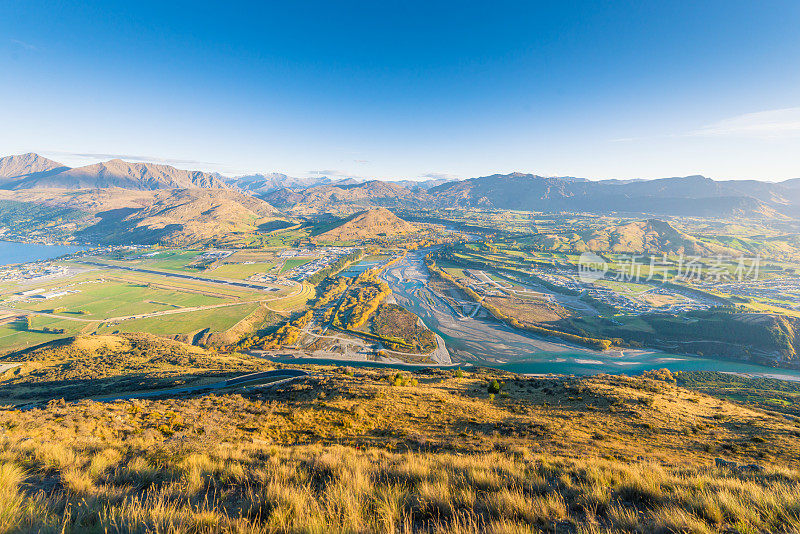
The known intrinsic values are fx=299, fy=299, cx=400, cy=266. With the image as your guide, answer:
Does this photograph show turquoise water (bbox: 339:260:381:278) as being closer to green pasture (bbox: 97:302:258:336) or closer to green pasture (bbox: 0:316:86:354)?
green pasture (bbox: 97:302:258:336)

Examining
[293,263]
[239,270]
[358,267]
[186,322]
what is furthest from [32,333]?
[358,267]

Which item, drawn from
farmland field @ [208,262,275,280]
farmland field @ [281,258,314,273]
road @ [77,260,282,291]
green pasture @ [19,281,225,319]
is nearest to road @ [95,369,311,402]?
green pasture @ [19,281,225,319]

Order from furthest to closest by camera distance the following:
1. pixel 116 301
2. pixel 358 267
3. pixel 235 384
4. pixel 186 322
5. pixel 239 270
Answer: pixel 358 267
pixel 239 270
pixel 116 301
pixel 186 322
pixel 235 384

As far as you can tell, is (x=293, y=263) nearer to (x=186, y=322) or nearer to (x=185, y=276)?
(x=185, y=276)

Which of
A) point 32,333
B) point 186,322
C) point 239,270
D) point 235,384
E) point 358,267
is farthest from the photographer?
point 358,267

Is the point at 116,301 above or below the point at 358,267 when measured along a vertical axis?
below

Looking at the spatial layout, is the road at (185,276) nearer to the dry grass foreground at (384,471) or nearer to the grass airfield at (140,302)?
the grass airfield at (140,302)

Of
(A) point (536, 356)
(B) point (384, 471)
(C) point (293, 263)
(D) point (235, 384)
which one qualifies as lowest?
(A) point (536, 356)

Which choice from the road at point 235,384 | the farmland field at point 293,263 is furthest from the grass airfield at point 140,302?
the road at point 235,384
